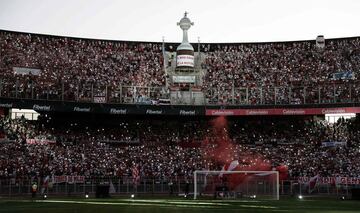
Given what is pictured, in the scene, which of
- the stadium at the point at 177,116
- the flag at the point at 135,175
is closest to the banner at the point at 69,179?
the stadium at the point at 177,116

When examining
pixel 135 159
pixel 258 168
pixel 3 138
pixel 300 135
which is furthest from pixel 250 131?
pixel 3 138

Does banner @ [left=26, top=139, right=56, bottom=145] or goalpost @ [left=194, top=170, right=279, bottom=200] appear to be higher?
banner @ [left=26, top=139, right=56, bottom=145]

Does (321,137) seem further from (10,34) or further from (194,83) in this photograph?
(10,34)

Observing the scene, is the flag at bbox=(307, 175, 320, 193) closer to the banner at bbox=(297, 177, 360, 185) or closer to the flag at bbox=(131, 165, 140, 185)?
the banner at bbox=(297, 177, 360, 185)

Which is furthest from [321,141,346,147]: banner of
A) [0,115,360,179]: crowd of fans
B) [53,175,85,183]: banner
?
[53,175,85,183]: banner

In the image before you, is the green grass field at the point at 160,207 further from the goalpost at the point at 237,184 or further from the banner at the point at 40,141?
the banner at the point at 40,141

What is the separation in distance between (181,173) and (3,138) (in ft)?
53.0

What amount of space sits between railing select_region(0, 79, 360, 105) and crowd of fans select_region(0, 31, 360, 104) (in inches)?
3.5

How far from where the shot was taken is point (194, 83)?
61938 millimetres

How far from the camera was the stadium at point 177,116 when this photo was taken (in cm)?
4416

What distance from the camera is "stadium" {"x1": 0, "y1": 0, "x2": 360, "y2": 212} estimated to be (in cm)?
4416

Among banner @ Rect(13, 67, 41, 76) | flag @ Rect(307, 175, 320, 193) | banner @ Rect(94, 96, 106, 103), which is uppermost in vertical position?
banner @ Rect(13, 67, 41, 76)

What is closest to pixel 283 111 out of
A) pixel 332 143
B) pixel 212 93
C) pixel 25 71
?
pixel 332 143

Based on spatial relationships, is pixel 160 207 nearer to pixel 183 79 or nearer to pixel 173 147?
pixel 173 147
